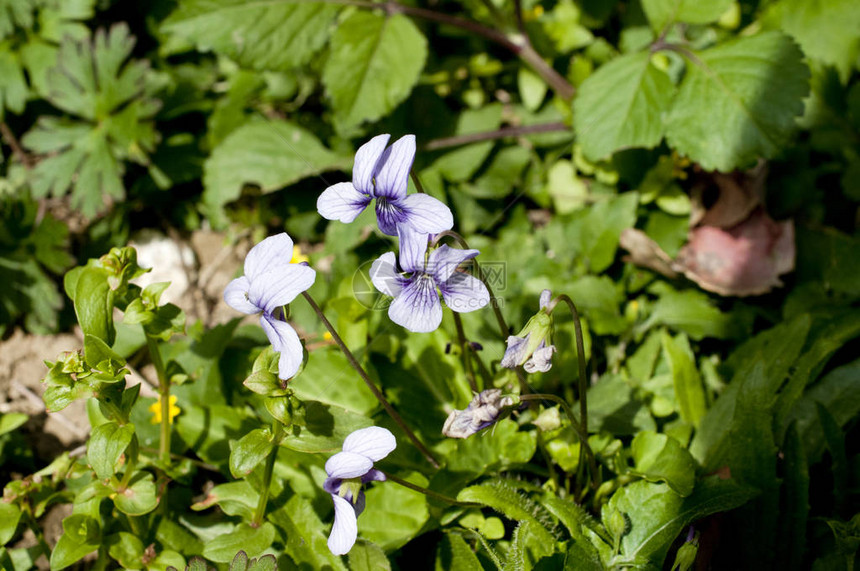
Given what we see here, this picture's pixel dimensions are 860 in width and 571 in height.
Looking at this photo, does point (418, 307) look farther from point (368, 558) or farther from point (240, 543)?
point (240, 543)

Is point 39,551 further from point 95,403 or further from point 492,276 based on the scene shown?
point 492,276

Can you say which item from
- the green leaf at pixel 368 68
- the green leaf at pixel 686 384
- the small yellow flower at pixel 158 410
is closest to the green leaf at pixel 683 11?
the green leaf at pixel 368 68

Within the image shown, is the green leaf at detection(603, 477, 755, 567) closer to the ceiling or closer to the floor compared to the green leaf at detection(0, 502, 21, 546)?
closer to the ceiling

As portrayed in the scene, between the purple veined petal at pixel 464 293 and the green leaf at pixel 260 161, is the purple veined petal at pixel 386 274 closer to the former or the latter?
the purple veined petal at pixel 464 293

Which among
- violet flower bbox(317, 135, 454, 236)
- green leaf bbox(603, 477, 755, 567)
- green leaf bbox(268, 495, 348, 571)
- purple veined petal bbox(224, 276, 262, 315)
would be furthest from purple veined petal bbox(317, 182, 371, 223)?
A: green leaf bbox(603, 477, 755, 567)

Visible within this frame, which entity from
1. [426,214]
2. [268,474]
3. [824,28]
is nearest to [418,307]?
[426,214]

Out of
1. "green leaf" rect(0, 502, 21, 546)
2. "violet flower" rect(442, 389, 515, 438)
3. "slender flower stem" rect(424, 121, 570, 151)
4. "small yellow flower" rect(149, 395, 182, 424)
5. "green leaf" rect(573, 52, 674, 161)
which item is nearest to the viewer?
"violet flower" rect(442, 389, 515, 438)

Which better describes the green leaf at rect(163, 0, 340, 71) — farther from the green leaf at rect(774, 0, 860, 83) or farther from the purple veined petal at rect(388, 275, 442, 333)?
the green leaf at rect(774, 0, 860, 83)
